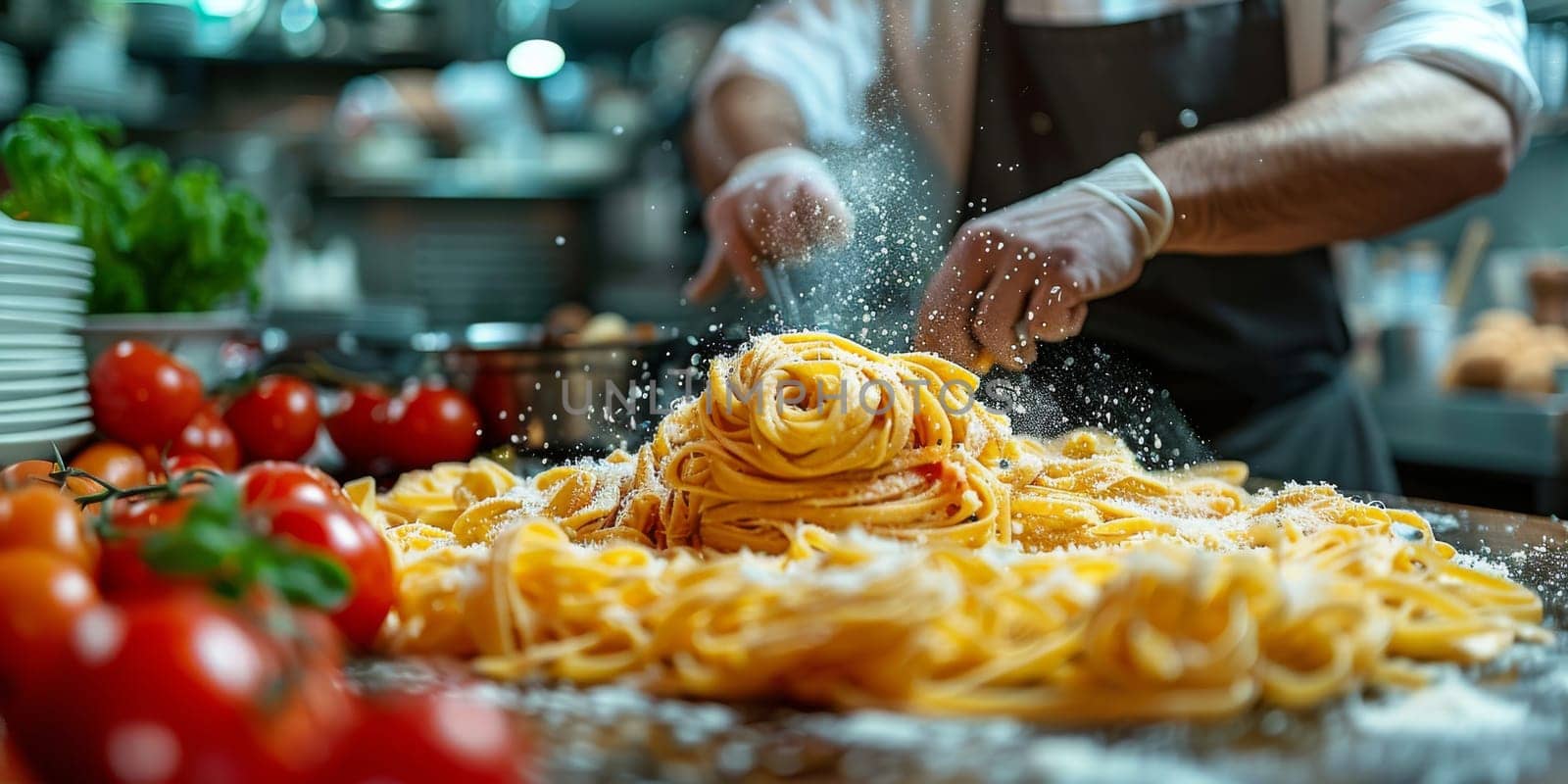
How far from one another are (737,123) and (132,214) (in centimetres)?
117

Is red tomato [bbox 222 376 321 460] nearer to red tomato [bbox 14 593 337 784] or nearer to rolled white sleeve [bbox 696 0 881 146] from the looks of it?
rolled white sleeve [bbox 696 0 881 146]

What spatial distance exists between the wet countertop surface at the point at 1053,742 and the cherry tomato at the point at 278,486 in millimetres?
288

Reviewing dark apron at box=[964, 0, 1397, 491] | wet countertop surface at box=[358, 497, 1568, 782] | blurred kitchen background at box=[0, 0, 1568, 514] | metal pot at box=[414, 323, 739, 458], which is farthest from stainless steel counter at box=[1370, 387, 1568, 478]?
wet countertop surface at box=[358, 497, 1568, 782]

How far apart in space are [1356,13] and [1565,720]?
5.36 ft

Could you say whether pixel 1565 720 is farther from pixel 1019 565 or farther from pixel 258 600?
pixel 258 600

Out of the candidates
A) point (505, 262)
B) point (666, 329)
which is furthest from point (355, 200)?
point (666, 329)

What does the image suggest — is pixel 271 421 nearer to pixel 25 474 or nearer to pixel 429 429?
pixel 429 429

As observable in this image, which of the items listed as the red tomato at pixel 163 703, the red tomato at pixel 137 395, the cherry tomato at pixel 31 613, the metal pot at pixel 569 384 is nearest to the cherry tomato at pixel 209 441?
the red tomato at pixel 137 395

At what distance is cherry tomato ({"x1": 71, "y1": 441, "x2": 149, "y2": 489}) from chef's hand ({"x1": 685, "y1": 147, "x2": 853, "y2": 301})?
846mm

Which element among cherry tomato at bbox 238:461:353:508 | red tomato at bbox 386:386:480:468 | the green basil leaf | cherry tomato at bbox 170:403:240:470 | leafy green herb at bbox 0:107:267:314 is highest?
leafy green herb at bbox 0:107:267:314

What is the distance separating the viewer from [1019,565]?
3.64 ft

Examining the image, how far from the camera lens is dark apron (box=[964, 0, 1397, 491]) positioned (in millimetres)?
1521

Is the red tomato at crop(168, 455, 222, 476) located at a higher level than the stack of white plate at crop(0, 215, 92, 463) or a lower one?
lower

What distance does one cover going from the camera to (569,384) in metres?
2.06
